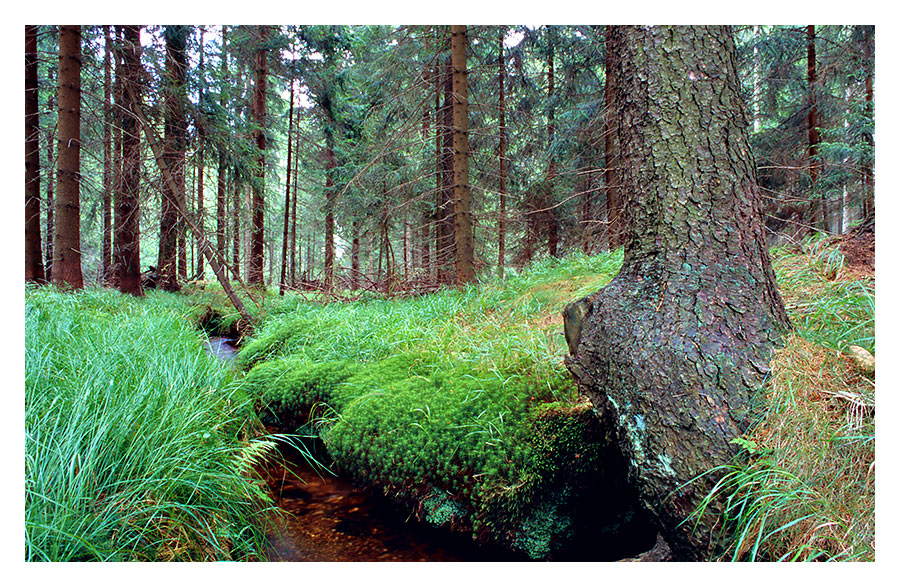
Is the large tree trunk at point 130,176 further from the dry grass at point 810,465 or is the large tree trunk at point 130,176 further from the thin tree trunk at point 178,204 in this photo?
the dry grass at point 810,465

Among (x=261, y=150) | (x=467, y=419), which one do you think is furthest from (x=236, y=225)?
(x=467, y=419)

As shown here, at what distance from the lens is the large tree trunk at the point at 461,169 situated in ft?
21.2

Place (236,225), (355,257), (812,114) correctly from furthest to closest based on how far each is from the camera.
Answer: (355,257), (236,225), (812,114)

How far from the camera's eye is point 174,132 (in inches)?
330

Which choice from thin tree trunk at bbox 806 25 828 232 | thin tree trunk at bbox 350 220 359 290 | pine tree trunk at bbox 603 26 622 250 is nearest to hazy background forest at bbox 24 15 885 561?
pine tree trunk at bbox 603 26 622 250

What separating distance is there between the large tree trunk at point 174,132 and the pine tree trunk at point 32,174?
1538 millimetres

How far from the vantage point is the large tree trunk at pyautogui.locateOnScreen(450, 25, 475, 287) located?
6.45 meters

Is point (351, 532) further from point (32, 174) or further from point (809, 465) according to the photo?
point (32, 174)

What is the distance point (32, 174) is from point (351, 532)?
7074 millimetres

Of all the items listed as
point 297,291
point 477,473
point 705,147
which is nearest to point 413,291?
point 297,291

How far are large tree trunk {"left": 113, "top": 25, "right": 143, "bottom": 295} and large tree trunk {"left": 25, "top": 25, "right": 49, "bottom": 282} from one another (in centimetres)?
99

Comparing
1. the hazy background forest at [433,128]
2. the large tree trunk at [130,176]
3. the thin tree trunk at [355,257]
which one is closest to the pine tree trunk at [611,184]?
the hazy background forest at [433,128]
